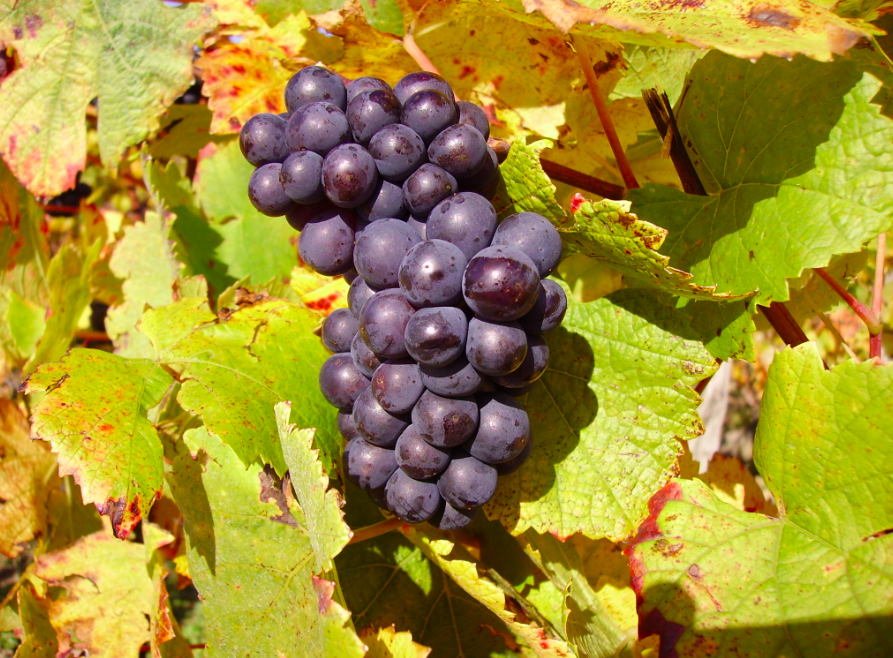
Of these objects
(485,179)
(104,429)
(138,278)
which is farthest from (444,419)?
(138,278)

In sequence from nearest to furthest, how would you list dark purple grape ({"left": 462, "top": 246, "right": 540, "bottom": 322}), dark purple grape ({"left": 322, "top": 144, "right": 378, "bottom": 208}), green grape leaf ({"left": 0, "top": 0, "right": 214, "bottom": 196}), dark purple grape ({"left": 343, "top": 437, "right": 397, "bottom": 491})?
1. dark purple grape ({"left": 462, "top": 246, "right": 540, "bottom": 322})
2. dark purple grape ({"left": 322, "top": 144, "right": 378, "bottom": 208})
3. dark purple grape ({"left": 343, "top": 437, "right": 397, "bottom": 491})
4. green grape leaf ({"left": 0, "top": 0, "right": 214, "bottom": 196})

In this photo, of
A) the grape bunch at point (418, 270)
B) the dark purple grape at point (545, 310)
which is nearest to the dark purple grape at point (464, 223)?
the grape bunch at point (418, 270)

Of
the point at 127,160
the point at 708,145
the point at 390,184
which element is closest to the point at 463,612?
the point at 390,184

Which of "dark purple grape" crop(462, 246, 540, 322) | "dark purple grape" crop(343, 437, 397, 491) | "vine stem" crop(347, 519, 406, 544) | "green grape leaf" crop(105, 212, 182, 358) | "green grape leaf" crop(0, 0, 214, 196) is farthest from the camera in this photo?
"green grape leaf" crop(105, 212, 182, 358)

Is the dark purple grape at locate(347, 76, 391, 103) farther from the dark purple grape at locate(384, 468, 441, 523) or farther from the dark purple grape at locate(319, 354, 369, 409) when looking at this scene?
the dark purple grape at locate(384, 468, 441, 523)

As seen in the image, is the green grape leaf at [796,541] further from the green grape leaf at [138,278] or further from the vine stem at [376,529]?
the green grape leaf at [138,278]

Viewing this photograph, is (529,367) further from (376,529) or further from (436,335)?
(376,529)

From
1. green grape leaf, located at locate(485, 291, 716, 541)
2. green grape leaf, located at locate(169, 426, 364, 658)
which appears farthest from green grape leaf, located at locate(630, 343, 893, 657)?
green grape leaf, located at locate(169, 426, 364, 658)
